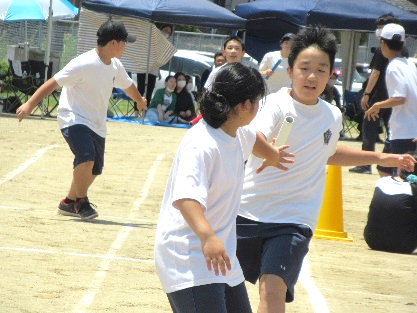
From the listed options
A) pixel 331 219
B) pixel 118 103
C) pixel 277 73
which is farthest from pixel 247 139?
pixel 118 103

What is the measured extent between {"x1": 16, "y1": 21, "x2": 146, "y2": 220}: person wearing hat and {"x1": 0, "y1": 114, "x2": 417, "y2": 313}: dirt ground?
0.37 m

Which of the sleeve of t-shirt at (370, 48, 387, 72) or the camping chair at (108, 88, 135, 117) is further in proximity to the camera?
the camping chair at (108, 88, 135, 117)

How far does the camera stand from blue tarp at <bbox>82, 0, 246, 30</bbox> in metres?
21.2

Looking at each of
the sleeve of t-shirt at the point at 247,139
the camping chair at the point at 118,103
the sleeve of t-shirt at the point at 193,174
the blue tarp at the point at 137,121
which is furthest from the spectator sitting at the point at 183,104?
the sleeve of t-shirt at the point at 193,174

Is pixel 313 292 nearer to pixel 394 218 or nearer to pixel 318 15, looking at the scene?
pixel 394 218

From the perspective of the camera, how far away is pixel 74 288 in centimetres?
654

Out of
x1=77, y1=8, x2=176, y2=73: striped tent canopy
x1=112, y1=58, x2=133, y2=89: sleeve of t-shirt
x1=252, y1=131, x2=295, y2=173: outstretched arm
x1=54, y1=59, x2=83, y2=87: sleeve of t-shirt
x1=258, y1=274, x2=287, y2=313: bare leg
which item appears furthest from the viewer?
x1=77, y1=8, x2=176, y2=73: striped tent canopy

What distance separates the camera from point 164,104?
73.4ft

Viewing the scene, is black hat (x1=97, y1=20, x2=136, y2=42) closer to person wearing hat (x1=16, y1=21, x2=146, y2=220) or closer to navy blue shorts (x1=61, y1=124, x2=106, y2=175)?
person wearing hat (x1=16, y1=21, x2=146, y2=220)

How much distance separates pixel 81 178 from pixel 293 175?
482 centimetres

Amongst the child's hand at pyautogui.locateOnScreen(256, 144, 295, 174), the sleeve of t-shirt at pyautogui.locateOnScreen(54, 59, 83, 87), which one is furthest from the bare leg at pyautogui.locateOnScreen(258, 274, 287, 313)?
the sleeve of t-shirt at pyautogui.locateOnScreen(54, 59, 83, 87)

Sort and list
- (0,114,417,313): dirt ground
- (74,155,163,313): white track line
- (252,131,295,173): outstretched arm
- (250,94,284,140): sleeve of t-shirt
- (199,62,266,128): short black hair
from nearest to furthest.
Answer: (199,62,266,128): short black hair, (252,131,295,173): outstretched arm, (250,94,284,140): sleeve of t-shirt, (74,155,163,313): white track line, (0,114,417,313): dirt ground

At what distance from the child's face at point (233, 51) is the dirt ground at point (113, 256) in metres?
1.84

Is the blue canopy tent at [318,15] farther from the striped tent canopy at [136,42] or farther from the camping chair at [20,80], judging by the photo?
the camping chair at [20,80]
